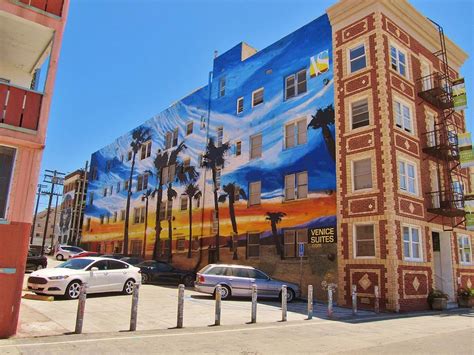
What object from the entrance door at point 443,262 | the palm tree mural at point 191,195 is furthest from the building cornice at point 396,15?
the palm tree mural at point 191,195

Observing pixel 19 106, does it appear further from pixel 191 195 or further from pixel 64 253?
pixel 64 253

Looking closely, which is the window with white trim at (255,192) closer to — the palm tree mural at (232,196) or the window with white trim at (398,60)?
the palm tree mural at (232,196)

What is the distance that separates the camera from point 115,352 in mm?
7762

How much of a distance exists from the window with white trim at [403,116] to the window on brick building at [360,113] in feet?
4.62

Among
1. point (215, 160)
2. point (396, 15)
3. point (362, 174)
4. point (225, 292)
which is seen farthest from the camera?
point (215, 160)

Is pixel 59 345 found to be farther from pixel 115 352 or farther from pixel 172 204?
pixel 172 204

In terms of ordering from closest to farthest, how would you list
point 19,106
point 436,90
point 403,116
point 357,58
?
point 19,106 < point 403,116 < point 357,58 < point 436,90

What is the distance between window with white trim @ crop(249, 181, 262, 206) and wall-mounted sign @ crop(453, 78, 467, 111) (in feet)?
40.8

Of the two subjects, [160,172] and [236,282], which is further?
[160,172]

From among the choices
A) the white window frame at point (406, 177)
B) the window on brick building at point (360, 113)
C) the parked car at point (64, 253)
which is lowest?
the parked car at point (64, 253)

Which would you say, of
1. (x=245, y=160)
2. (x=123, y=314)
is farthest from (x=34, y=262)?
(x=123, y=314)

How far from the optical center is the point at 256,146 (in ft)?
93.9

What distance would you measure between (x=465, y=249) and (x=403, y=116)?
9118 millimetres

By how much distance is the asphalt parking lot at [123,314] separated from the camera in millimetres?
10328
